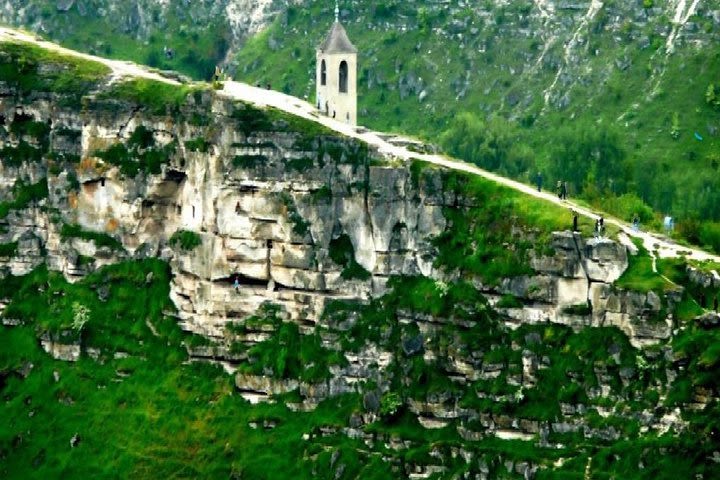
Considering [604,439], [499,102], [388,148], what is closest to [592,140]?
[499,102]

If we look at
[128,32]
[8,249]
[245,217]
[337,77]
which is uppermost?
[128,32]

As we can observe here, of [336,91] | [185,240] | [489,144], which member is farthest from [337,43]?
[489,144]

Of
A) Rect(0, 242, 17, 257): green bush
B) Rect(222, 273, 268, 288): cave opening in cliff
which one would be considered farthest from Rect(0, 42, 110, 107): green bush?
Rect(222, 273, 268, 288): cave opening in cliff

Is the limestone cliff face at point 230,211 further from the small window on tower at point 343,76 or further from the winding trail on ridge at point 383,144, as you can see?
the small window on tower at point 343,76

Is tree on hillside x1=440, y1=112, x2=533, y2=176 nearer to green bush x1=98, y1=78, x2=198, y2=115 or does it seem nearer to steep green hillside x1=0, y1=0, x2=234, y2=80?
steep green hillside x1=0, y1=0, x2=234, y2=80

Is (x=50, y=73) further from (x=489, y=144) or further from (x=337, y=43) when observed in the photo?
Result: (x=489, y=144)

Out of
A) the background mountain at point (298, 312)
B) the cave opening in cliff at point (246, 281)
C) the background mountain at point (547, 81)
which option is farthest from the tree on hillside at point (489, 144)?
the background mountain at point (298, 312)

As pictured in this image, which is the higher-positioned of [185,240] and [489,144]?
[489,144]
